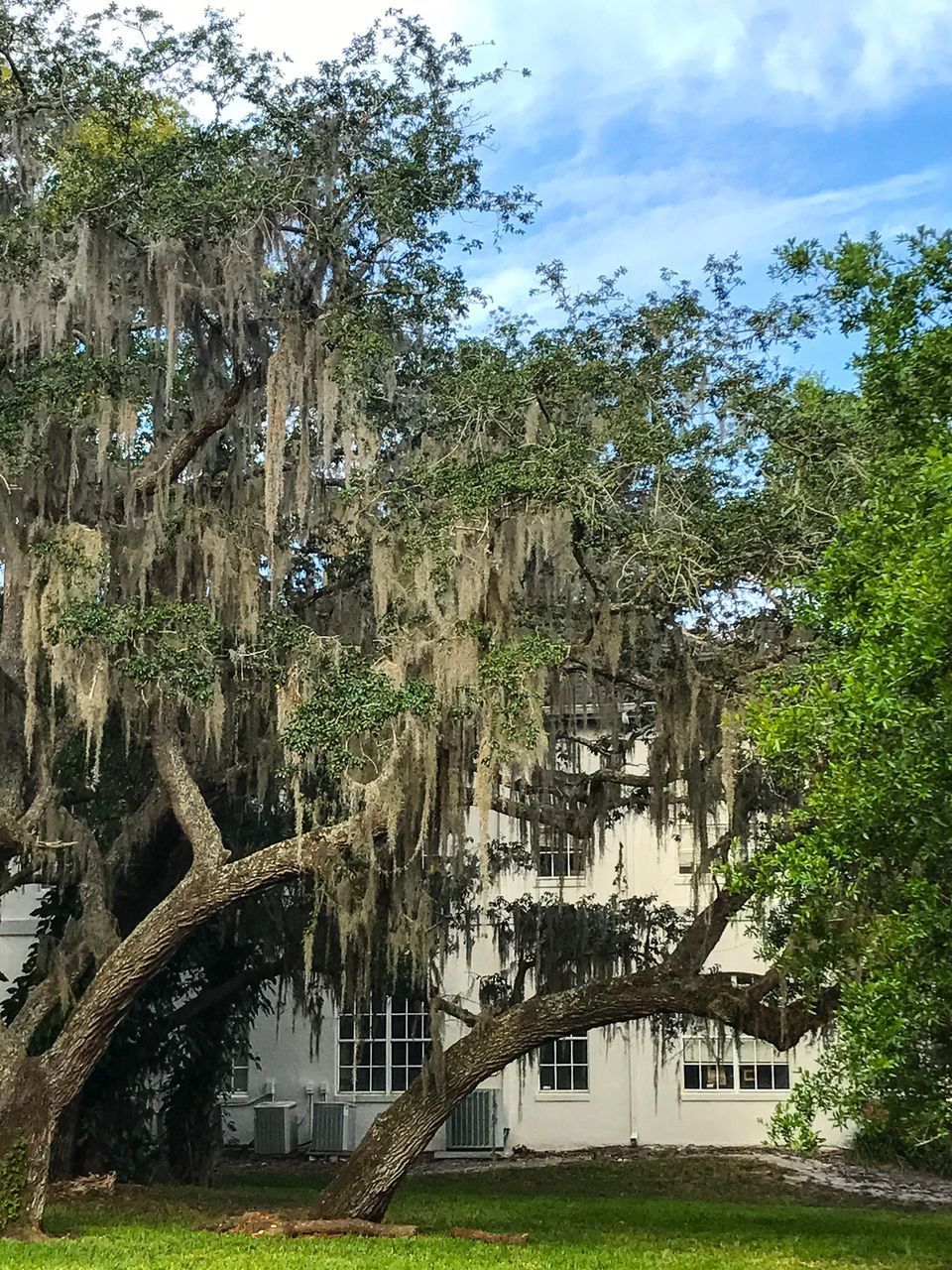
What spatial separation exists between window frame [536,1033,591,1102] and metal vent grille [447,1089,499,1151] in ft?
2.42

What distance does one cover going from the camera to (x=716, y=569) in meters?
9.99

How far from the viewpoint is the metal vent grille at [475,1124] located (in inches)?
746

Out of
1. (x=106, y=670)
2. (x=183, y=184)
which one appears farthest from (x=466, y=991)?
(x=183, y=184)

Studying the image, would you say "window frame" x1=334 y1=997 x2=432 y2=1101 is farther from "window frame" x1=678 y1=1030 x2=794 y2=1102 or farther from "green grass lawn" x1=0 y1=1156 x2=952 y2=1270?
"window frame" x1=678 y1=1030 x2=794 y2=1102

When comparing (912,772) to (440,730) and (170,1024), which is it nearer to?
(440,730)

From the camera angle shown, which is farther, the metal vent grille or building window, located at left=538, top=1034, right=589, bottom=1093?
building window, located at left=538, top=1034, right=589, bottom=1093

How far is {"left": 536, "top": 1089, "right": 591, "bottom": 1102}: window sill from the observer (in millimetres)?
19234

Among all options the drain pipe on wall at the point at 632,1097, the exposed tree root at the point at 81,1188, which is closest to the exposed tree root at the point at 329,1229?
the exposed tree root at the point at 81,1188

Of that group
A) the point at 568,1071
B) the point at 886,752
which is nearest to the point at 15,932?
the point at 568,1071

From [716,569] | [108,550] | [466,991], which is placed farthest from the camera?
[466,991]

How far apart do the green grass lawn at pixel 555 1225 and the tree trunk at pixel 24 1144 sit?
0.41m

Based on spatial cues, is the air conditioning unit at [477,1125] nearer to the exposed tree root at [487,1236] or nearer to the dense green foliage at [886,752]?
the exposed tree root at [487,1236]

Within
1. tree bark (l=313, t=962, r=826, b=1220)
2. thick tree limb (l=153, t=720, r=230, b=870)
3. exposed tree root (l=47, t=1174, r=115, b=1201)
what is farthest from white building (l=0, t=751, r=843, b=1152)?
thick tree limb (l=153, t=720, r=230, b=870)

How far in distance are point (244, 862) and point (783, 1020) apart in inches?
182
